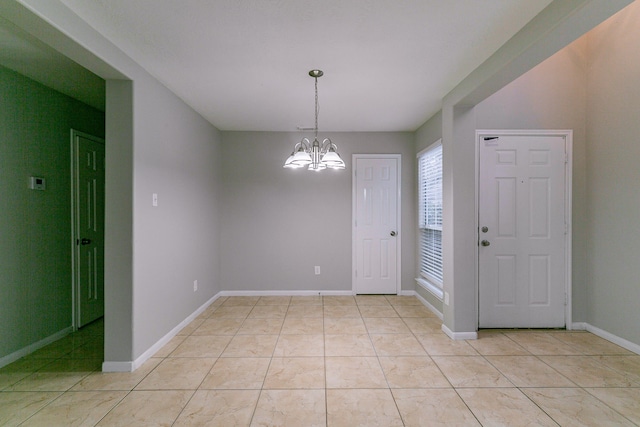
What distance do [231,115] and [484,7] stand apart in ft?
9.57

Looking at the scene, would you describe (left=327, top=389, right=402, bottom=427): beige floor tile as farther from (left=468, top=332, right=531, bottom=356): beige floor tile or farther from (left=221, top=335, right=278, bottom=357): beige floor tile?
(left=468, top=332, right=531, bottom=356): beige floor tile

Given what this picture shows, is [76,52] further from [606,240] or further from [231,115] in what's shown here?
[606,240]

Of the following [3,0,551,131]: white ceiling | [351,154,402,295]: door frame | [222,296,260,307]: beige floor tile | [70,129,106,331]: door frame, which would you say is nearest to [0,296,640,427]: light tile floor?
[70,129,106,331]: door frame

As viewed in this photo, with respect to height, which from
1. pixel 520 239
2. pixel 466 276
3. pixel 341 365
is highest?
pixel 520 239

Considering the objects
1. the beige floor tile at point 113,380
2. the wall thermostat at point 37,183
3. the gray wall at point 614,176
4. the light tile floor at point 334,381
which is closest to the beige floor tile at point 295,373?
the light tile floor at point 334,381

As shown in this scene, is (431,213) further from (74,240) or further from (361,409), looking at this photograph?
(74,240)

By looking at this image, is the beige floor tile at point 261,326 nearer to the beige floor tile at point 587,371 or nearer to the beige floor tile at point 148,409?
the beige floor tile at point 148,409

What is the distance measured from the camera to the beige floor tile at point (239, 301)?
13.2 feet

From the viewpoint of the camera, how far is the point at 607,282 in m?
2.87

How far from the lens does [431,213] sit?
393 centimetres

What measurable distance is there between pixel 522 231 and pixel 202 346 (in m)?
3.54

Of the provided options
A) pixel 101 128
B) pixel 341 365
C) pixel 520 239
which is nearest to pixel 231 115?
pixel 101 128

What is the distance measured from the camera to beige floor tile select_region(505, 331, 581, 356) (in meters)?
2.61

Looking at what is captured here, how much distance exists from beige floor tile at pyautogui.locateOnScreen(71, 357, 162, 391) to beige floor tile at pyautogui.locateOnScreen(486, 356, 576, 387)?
9.40 feet
